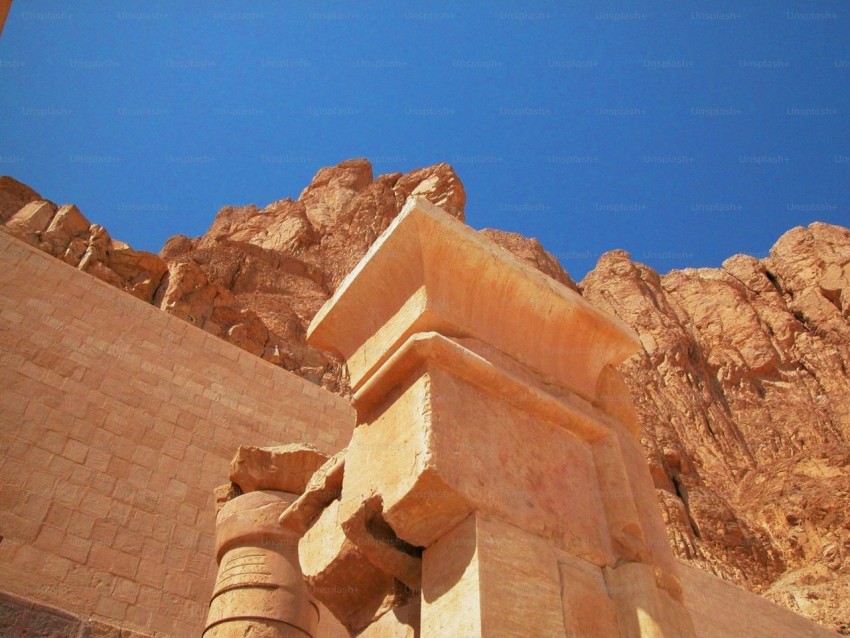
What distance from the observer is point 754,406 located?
2659 centimetres

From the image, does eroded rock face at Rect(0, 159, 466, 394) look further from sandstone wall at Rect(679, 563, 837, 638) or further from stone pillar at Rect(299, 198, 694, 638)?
stone pillar at Rect(299, 198, 694, 638)

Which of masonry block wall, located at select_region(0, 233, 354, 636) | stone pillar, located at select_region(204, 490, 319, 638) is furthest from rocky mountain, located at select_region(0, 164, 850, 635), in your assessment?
stone pillar, located at select_region(204, 490, 319, 638)


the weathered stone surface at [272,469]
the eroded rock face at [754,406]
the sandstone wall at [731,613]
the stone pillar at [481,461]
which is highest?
the eroded rock face at [754,406]

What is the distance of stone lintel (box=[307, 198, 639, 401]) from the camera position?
3.37m

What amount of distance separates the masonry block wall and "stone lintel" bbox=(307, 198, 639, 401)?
359 centimetres

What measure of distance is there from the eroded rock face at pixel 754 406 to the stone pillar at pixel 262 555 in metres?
13.5

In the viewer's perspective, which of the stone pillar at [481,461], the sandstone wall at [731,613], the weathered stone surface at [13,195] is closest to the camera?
the stone pillar at [481,461]

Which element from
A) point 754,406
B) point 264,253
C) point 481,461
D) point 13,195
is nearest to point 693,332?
point 754,406

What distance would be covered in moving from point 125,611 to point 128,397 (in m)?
2.25

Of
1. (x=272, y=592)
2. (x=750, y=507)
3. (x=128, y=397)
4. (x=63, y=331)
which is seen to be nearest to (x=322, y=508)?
(x=272, y=592)

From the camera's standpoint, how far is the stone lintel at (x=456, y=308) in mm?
3373

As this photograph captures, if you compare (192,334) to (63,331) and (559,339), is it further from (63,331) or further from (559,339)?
(559,339)

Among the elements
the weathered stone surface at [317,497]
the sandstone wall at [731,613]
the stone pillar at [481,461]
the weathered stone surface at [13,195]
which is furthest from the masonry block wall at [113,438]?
the weathered stone surface at [13,195]

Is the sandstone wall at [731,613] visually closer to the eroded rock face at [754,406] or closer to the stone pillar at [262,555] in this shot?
the eroded rock face at [754,406]
